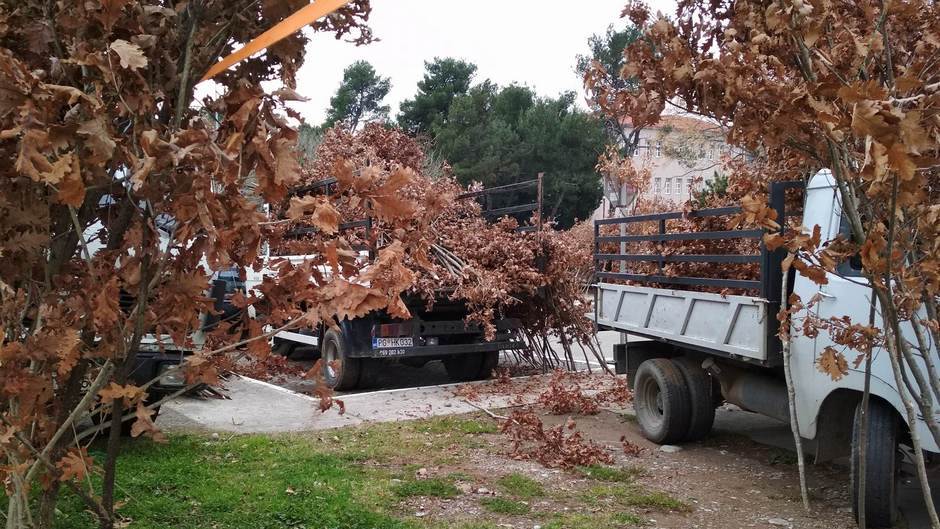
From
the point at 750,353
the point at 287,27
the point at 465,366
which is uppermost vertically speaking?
the point at 287,27

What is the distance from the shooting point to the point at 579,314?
37.2ft

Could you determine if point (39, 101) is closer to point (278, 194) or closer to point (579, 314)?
point (278, 194)

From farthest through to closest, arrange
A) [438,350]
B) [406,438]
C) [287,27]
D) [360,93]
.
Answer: [360,93], [438,350], [406,438], [287,27]

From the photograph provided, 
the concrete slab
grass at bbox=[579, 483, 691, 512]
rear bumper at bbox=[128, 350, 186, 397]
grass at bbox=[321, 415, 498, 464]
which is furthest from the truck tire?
rear bumper at bbox=[128, 350, 186, 397]

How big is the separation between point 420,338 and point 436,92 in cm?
3276

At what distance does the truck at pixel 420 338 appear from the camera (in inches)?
393

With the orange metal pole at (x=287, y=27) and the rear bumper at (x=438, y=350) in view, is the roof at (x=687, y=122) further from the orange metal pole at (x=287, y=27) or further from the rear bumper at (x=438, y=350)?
the rear bumper at (x=438, y=350)

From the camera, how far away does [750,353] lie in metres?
6.03

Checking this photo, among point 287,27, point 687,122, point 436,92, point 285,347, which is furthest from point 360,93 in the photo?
point 287,27

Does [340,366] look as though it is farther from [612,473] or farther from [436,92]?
[436,92]

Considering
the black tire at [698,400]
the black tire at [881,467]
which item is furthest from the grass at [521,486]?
the black tire at [881,467]

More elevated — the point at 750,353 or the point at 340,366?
the point at 750,353

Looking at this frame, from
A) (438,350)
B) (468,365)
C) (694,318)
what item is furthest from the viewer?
(468,365)

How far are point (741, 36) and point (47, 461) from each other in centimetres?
340
